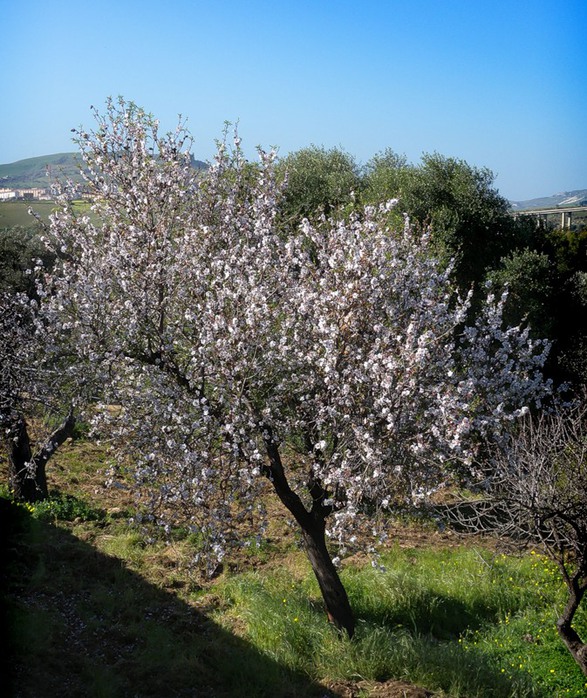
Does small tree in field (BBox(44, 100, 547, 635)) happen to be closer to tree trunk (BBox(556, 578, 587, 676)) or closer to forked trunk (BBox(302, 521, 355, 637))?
forked trunk (BBox(302, 521, 355, 637))

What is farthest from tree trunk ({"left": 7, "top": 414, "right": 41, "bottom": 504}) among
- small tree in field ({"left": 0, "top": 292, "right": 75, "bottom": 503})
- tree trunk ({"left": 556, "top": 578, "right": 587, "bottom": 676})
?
tree trunk ({"left": 556, "top": 578, "right": 587, "bottom": 676})

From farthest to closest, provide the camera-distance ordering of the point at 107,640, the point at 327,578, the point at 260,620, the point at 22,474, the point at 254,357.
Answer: the point at 22,474, the point at 260,620, the point at 327,578, the point at 107,640, the point at 254,357

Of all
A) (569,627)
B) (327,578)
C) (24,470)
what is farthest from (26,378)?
(569,627)

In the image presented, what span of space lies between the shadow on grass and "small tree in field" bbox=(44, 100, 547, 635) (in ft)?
4.76

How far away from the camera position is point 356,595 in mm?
9875

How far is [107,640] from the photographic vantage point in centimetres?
831

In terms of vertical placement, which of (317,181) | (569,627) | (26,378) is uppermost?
(317,181)

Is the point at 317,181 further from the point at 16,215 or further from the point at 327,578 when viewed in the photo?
the point at 327,578

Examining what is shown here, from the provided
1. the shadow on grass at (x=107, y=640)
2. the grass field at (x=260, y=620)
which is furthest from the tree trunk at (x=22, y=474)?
the shadow on grass at (x=107, y=640)

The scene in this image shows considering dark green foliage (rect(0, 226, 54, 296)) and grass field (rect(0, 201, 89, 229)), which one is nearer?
dark green foliage (rect(0, 226, 54, 296))

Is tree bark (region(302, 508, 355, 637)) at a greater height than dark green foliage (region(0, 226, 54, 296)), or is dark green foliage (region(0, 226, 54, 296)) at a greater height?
dark green foliage (region(0, 226, 54, 296))

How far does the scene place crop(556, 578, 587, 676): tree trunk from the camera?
308 inches

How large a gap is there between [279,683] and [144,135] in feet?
22.6

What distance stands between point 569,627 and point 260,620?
3.75 m
